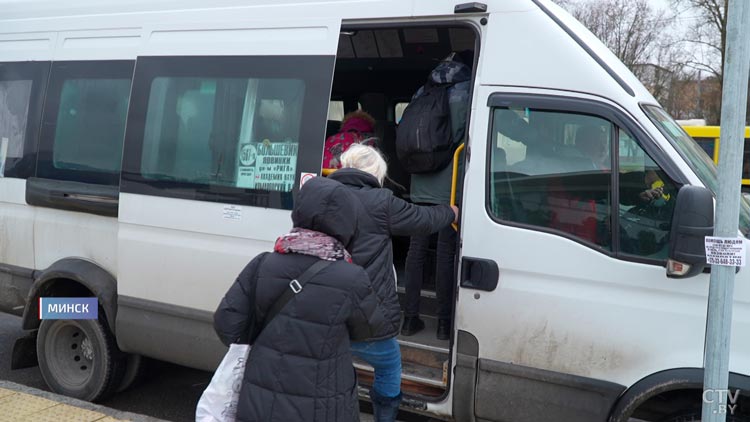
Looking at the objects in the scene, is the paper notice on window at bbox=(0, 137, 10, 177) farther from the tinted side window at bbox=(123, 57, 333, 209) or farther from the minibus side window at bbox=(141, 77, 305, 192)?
the minibus side window at bbox=(141, 77, 305, 192)

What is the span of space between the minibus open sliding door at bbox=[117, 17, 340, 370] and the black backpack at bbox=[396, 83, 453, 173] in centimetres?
59

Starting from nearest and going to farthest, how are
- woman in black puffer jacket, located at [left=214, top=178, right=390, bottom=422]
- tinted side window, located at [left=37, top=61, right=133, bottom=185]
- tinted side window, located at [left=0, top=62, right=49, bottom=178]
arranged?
woman in black puffer jacket, located at [left=214, top=178, right=390, bottom=422]
tinted side window, located at [left=37, top=61, right=133, bottom=185]
tinted side window, located at [left=0, top=62, right=49, bottom=178]

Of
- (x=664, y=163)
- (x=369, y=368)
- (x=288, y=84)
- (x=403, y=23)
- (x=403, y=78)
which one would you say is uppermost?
(x=403, y=78)

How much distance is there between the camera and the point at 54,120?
4852 millimetres

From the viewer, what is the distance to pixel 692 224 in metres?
Result: 2.65

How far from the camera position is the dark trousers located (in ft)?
13.3

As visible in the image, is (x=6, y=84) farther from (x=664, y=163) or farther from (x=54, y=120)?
(x=664, y=163)

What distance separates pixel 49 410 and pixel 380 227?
7.94 feet

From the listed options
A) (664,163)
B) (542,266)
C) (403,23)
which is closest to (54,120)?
(403,23)

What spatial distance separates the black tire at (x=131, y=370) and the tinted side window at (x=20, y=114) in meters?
1.59

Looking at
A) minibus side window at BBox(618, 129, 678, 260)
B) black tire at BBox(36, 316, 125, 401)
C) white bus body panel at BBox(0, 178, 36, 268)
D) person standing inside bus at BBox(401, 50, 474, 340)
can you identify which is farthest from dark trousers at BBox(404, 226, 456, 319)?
white bus body panel at BBox(0, 178, 36, 268)

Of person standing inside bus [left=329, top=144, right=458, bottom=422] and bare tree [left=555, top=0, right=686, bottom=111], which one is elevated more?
bare tree [left=555, top=0, right=686, bottom=111]

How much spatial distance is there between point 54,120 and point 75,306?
1.39 meters

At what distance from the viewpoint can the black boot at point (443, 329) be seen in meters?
4.18
